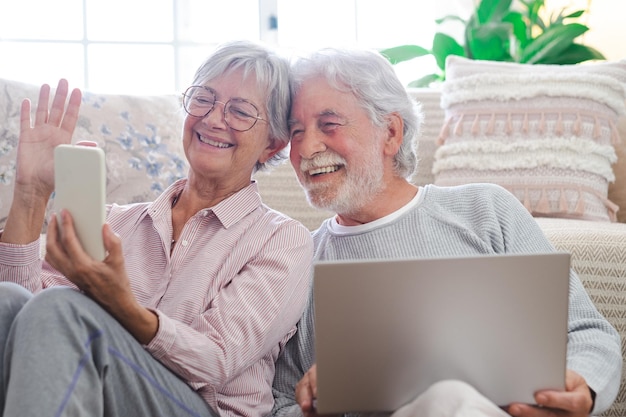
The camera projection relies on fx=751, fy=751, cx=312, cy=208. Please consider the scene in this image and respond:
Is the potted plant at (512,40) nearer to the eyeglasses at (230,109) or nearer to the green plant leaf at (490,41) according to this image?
the green plant leaf at (490,41)

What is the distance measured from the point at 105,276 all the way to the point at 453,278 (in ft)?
1.58

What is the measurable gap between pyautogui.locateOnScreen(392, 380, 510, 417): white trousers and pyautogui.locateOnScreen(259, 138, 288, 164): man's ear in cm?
72

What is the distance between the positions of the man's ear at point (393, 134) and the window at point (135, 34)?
5.42 ft

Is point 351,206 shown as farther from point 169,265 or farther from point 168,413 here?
point 168,413

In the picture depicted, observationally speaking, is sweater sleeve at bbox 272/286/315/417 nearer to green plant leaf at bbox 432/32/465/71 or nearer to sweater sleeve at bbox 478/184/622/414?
sweater sleeve at bbox 478/184/622/414

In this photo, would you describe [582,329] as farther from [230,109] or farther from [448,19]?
[448,19]

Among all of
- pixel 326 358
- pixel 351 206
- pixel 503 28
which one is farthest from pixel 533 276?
pixel 503 28

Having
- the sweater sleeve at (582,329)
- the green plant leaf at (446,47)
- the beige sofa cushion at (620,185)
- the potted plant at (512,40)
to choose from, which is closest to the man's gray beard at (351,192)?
the sweater sleeve at (582,329)

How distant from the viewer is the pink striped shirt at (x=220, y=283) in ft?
3.94

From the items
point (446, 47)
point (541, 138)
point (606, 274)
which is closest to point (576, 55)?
point (446, 47)

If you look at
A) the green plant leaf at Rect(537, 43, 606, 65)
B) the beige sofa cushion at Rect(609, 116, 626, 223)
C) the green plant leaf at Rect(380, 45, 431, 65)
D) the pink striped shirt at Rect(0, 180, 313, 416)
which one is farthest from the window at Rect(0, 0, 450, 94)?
the pink striped shirt at Rect(0, 180, 313, 416)

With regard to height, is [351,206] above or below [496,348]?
above

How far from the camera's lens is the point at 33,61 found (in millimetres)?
3213

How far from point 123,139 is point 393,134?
769mm
